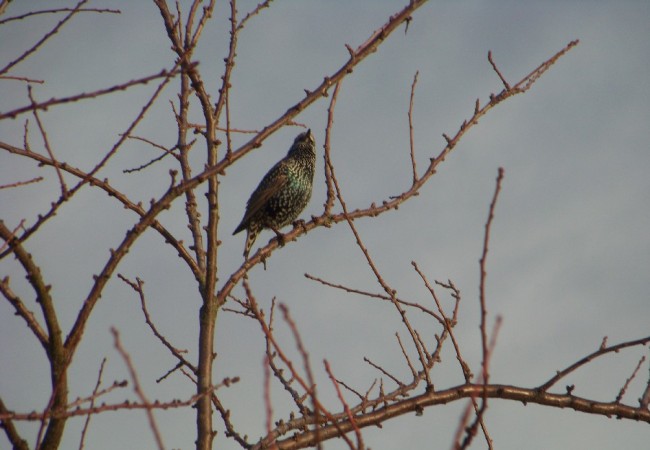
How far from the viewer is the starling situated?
8.16m

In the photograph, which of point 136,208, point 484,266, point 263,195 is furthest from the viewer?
point 263,195

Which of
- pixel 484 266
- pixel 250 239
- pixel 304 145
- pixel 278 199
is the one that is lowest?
pixel 484 266

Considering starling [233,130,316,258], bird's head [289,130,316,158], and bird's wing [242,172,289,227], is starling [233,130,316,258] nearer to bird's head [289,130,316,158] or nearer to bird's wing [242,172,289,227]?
bird's wing [242,172,289,227]

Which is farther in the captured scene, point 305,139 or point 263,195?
point 305,139

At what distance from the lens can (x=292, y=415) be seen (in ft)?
12.7

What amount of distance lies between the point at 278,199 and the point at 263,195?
18cm

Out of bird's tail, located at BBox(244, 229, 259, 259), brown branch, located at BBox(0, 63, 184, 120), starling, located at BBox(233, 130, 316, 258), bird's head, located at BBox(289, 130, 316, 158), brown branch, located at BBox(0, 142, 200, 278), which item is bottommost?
brown branch, located at BBox(0, 63, 184, 120)

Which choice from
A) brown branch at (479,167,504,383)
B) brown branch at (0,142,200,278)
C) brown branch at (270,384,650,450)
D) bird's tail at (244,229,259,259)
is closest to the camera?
brown branch at (479,167,504,383)

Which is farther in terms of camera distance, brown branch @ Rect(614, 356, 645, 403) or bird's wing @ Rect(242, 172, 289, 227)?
bird's wing @ Rect(242, 172, 289, 227)

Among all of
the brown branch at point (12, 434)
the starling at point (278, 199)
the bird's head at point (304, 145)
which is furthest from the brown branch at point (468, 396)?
the bird's head at point (304, 145)

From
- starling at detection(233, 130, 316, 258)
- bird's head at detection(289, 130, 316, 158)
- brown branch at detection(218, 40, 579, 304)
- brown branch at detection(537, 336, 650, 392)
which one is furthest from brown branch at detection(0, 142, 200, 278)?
bird's head at detection(289, 130, 316, 158)

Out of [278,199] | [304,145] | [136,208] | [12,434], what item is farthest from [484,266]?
[304,145]

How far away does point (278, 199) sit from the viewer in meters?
8.21

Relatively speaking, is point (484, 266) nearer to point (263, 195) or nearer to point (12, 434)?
point (12, 434)
